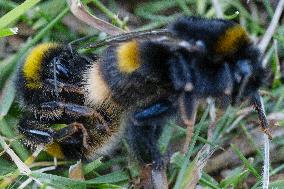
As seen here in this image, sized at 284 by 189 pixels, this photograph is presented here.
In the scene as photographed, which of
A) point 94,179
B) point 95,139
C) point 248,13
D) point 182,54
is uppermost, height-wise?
point 182,54

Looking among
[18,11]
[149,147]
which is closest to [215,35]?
[149,147]

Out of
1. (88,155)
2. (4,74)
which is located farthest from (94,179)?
(4,74)

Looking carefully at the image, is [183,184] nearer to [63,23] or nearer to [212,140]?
[212,140]

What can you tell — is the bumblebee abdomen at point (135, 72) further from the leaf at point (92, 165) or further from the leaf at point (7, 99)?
the leaf at point (7, 99)

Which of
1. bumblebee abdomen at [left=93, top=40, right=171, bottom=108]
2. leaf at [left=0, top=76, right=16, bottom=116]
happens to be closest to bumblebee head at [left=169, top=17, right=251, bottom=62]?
bumblebee abdomen at [left=93, top=40, right=171, bottom=108]

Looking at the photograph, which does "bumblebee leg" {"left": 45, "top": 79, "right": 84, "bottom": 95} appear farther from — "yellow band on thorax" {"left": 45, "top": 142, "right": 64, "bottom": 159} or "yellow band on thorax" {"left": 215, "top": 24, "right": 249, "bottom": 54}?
"yellow band on thorax" {"left": 215, "top": 24, "right": 249, "bottom": 54}

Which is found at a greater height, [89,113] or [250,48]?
[250,48]
